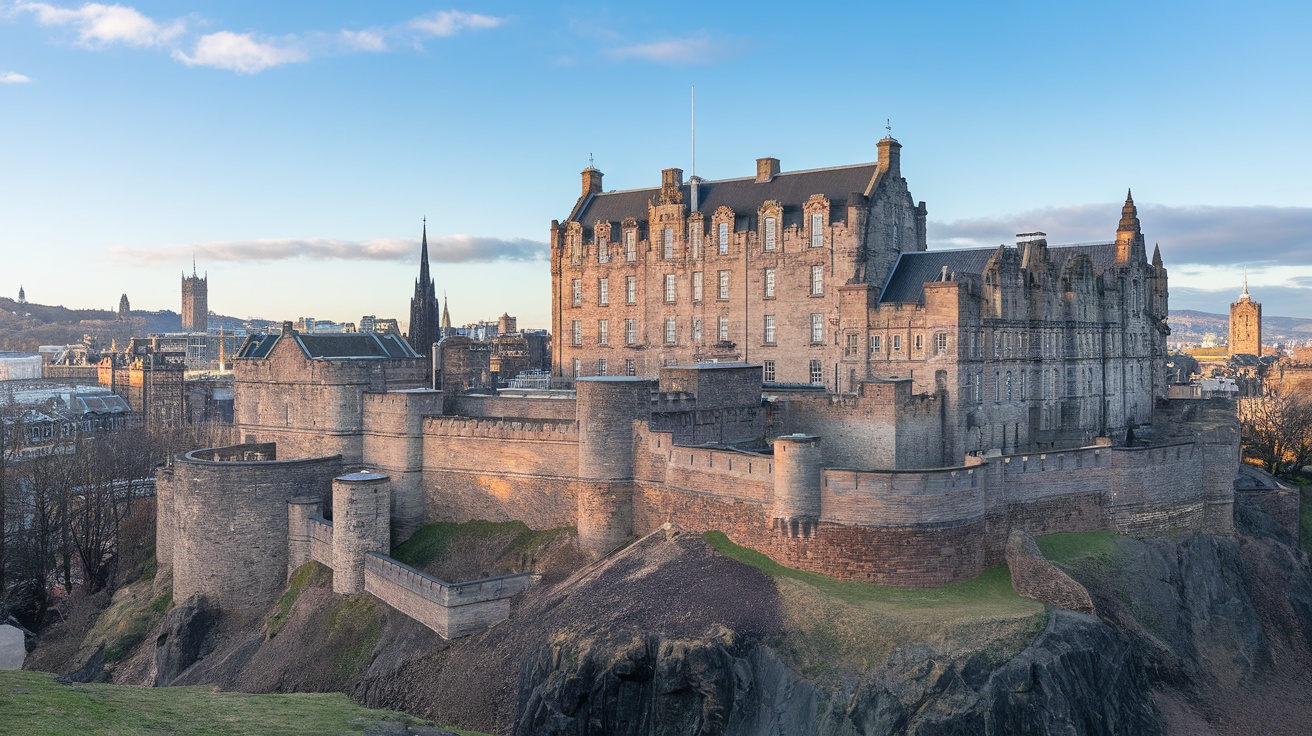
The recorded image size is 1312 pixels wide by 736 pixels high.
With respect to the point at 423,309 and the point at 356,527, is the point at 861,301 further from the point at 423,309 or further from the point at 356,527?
the point at 423,309

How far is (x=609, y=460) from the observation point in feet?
140

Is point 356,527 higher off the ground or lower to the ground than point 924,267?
lower

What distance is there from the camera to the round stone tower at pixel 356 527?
1740 inches

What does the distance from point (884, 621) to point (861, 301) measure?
78.3 ft

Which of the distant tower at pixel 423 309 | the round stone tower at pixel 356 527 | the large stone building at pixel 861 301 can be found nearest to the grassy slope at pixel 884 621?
the large stone building at pixel 861 301

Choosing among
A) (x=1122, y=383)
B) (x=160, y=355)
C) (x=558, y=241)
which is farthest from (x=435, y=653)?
(x=160, y=355)

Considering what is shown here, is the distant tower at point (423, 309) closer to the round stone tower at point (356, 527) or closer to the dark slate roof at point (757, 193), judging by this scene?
the dark slate roof at point (757, 193)

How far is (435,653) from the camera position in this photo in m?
38.4

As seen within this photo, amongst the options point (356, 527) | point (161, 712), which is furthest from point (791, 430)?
point (161, 712)

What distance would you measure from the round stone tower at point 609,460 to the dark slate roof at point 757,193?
801 inches

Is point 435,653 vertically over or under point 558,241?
under

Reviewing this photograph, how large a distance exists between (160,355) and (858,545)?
410 feet

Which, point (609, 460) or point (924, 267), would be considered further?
point (924, 267)

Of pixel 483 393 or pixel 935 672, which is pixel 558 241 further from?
pixel 935 672
